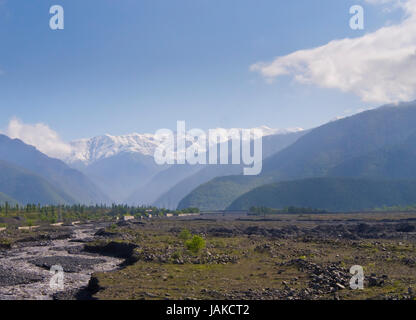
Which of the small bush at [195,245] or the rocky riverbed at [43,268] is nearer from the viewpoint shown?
the rocky riverbed at [43,268]

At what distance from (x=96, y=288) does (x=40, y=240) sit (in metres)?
58.8

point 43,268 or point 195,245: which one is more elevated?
point 195,245

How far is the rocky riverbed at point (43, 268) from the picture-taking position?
3922 centimetres

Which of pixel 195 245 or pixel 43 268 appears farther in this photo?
pixel 195 245

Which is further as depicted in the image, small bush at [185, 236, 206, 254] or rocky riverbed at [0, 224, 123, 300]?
small bush at [185, 236, 206, 254]

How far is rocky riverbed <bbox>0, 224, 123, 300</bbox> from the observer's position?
39219 mm

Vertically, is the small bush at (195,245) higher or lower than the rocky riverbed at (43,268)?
higher

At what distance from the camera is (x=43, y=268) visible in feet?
177

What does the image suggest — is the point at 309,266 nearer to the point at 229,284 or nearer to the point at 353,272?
the point at 353,272

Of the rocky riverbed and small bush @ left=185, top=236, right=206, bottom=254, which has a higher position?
small bush @ left=185, top=236, right=206, bottom=254

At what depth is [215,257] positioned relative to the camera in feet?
172
